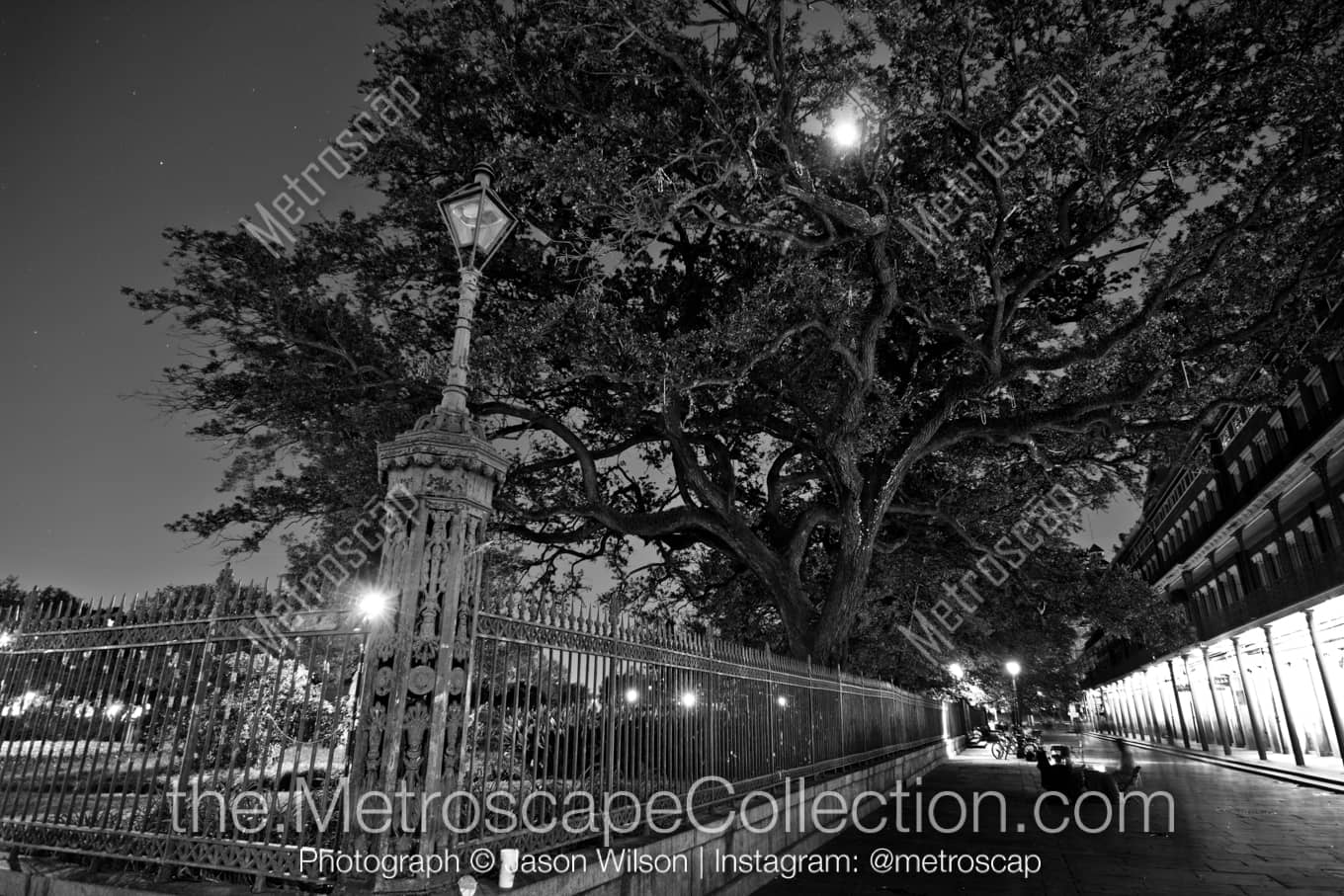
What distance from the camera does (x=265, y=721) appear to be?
4754mm

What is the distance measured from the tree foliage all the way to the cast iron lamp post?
521 centimetres

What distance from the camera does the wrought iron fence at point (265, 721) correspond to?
175 inches

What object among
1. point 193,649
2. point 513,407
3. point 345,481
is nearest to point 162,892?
point 193,649

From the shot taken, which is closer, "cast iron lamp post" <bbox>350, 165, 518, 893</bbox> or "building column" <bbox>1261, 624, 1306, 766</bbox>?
"cast iron lamp post" <bbox>350, 165, 518, 893</bbox>

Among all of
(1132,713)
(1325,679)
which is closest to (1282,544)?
(1325,679)

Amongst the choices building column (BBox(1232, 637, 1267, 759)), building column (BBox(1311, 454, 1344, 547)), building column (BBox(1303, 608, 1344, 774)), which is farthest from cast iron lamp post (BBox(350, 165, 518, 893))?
building column (BBox(1232, 637, 1267, 759))

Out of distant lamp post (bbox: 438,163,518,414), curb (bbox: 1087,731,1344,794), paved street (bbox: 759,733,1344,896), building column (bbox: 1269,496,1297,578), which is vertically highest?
building column (bbox: 1269,496,1297,578)

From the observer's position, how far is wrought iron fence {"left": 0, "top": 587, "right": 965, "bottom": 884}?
443 centimetres

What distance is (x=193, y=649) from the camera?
518 cm

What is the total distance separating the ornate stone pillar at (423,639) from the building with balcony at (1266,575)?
14.8 meters

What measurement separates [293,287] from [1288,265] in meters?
15.8

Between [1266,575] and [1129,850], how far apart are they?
104ft

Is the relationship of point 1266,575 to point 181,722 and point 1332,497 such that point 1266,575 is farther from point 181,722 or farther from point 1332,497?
point 181,722

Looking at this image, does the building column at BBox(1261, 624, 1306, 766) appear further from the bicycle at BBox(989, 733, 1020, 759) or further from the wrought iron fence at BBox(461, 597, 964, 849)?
the wrought iron fence at BBox(461, 597, 964, 849)
